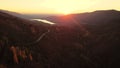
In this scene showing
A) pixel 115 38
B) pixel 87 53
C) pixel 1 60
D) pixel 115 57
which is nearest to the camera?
pixel 1 60

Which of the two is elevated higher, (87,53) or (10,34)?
(10,34)

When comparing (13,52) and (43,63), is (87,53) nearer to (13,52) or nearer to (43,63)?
(43,63)

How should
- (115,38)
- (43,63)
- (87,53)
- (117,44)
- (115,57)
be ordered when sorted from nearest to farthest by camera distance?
(43,63) → (115,57) → (87,53) → (117,44) → (115,38)

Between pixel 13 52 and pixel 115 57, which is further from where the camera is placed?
pixel 115 57

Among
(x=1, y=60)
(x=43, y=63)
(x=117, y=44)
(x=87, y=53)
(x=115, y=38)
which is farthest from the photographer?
(x=115, y=38)

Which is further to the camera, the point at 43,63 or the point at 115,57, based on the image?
the point at 115,57

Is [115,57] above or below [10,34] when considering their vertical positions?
below

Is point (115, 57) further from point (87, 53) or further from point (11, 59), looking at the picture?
point (11, 59)

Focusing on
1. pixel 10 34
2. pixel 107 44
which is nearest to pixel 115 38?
pixel 107 44

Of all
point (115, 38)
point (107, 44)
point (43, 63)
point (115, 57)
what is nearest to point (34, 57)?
point (43, 63)
